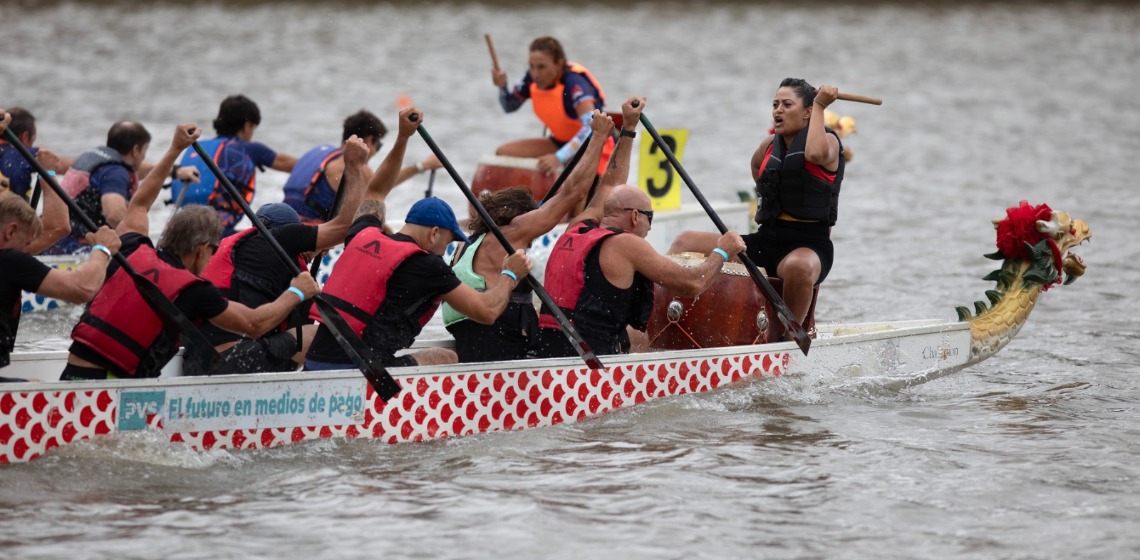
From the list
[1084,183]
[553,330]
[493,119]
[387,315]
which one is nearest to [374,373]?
[387,315]

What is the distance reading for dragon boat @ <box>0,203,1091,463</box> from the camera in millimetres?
6352

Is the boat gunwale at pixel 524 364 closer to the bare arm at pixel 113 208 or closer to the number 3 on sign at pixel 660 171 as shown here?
the bare arm at pixel 113 208

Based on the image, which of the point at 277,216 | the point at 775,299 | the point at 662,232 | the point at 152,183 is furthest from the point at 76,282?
the point at 662,232

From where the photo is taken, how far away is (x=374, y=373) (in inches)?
265

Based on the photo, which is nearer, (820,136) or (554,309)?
(554,309)

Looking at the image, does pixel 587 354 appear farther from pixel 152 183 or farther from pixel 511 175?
pixel 511 175

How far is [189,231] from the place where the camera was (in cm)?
657

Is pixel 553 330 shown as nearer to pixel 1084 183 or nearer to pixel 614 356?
pixel 614 356

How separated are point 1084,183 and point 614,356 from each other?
12552 mm

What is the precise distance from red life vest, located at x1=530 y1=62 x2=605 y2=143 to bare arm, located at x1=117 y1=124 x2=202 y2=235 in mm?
4767

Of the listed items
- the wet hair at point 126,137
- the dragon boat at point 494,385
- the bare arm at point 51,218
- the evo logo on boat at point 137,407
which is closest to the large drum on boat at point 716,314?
the dragon boat at point 494,385

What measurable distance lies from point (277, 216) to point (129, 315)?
1.34 meters

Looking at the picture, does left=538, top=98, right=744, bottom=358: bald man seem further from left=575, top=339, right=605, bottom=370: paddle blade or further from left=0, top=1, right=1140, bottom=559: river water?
left=0, top=1, right=1140, bottom=559: river water

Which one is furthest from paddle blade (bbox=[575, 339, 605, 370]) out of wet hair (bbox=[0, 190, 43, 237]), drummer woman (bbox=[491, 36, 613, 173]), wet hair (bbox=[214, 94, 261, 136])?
drummer woman (bbox=[491, 36, 613, 173])
